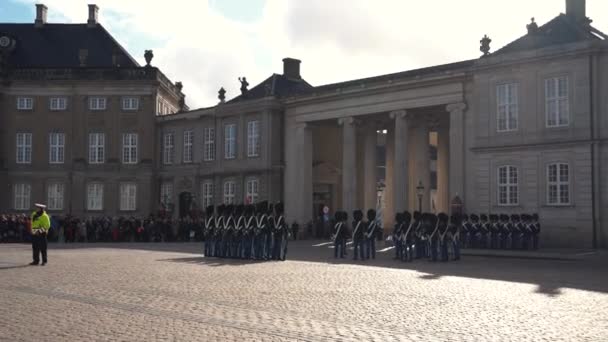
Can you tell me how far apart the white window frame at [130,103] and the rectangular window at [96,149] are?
2.61m

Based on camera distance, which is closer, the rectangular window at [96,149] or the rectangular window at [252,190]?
the rectangular window at [252,190]

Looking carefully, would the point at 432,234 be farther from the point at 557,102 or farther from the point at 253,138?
the point at 253,138

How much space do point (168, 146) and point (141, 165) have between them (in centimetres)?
220

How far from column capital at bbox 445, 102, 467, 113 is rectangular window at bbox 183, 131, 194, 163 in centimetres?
2033

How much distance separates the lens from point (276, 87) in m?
52.1

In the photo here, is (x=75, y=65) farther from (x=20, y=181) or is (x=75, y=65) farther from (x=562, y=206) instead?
(x=562, y=206)

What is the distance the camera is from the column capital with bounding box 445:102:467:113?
3787 centimetres

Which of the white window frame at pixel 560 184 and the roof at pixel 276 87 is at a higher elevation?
the roof at pixel 276 87

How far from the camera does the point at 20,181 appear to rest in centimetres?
5409

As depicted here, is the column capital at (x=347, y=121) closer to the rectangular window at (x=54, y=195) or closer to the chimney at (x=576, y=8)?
the chimney at (x=576, y=8)

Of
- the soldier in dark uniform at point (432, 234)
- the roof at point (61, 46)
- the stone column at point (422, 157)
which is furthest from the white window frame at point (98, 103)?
the soldier in dark uniform at point (432, 234)

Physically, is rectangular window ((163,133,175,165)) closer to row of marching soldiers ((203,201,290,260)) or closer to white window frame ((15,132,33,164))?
white window frame ((15,132,33,164))

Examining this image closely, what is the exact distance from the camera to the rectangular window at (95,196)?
53.8 m

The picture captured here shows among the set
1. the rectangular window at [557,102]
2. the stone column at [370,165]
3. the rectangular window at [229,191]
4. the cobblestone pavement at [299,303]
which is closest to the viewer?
the cobblestone pavement at [299,303]
